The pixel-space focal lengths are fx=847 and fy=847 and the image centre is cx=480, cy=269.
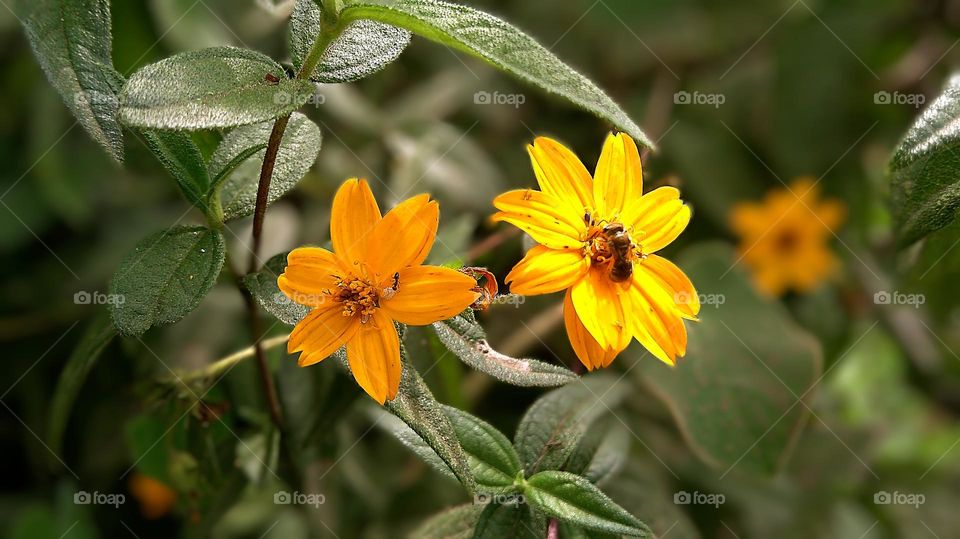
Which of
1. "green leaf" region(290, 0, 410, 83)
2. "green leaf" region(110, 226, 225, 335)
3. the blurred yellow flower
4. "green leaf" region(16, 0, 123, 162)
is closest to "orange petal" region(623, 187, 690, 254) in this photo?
"green leaf" region(290, 0, 410, 83)

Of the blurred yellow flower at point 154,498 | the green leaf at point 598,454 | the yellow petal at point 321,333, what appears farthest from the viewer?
the blurred yellow flower at point 154,498

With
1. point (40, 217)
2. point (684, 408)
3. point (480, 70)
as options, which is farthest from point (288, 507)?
point (480, 70)

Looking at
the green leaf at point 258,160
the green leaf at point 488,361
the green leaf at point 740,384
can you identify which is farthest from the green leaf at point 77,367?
the green leaf at point 740,384

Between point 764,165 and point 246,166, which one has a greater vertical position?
point 764,165

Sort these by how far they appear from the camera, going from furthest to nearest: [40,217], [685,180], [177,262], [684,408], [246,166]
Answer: [685,180] < [40,217] < [684,408] < [246,166] < [177,262]

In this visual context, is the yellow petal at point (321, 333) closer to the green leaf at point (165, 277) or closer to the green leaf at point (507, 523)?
the green leaf at point (165, 277)

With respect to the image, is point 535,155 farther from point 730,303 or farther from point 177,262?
point 730,303

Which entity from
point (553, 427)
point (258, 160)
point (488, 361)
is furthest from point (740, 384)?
point (258, 160)
